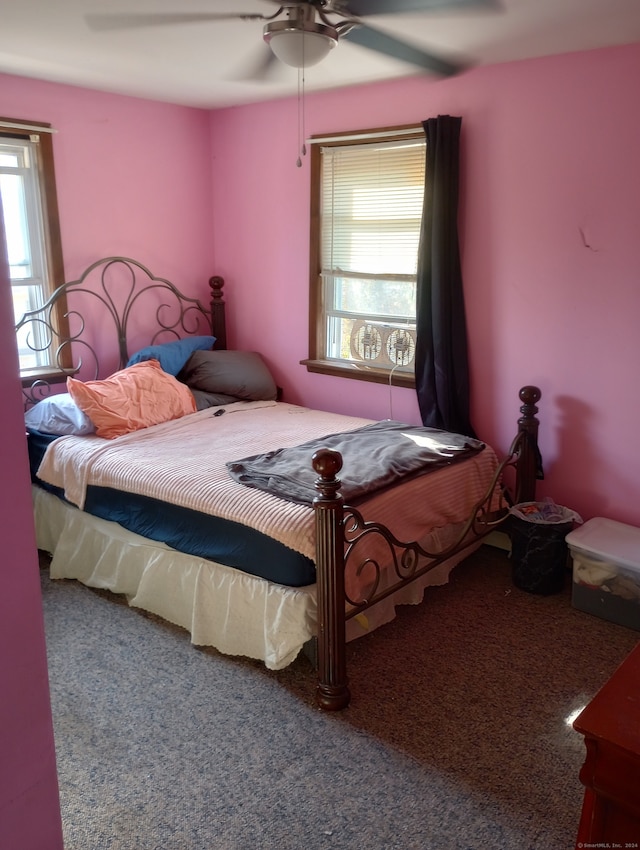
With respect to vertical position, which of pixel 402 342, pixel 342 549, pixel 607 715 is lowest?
pixel 342 549

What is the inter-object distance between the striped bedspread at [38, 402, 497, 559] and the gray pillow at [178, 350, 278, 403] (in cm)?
29

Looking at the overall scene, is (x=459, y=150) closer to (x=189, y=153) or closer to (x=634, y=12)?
(x=634, y=12)

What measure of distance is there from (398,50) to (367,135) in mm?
759

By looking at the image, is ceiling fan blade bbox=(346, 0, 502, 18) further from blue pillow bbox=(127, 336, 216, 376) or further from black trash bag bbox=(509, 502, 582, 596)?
blue pillow bbox=(127, 336, 216, 376)

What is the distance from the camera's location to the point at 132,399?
3535mm

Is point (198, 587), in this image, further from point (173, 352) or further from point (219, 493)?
point (173, 352)

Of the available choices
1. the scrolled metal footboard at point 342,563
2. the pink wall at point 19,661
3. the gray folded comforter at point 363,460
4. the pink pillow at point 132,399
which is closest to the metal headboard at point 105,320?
the pink pillow at point 132,399

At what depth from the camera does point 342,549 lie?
7.48ft

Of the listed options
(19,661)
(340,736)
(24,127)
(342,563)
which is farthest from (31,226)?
(19,661)

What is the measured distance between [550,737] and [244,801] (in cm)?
98

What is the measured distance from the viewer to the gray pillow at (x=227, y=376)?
406cm

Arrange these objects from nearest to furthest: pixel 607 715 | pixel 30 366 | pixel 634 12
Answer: pixel 607 715 < pixel 634 12 < pixel 30 366

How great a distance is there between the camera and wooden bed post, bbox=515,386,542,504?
3.26 meters

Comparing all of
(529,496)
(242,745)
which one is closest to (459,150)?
(529,496)
